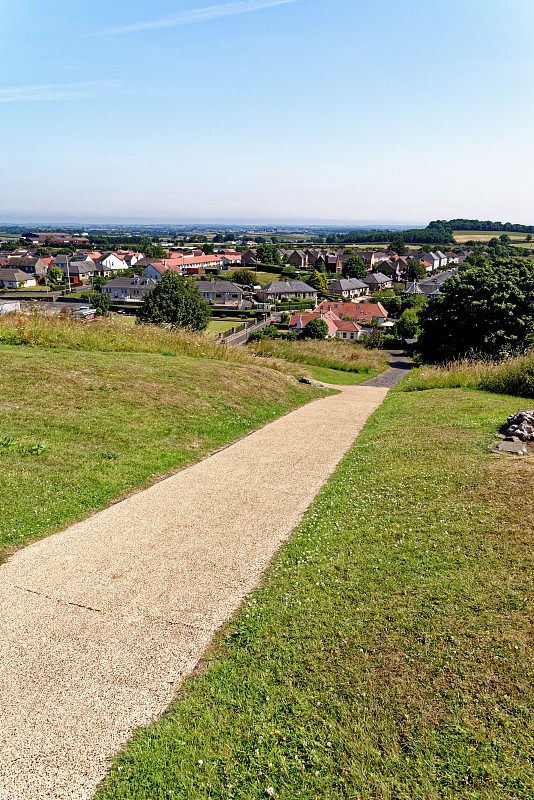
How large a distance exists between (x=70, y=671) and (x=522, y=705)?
435cm

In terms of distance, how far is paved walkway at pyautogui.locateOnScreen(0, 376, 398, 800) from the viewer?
4344 mm

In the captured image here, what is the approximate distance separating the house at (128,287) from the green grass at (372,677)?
87.1m

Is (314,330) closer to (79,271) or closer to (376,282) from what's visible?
(376,282)

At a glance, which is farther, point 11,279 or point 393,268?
point 393,268

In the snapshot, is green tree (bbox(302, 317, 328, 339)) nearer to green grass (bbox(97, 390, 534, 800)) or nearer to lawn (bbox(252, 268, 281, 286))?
green grass (bbox(97, 390, 534, 800))

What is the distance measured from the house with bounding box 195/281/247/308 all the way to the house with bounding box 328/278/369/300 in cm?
2738

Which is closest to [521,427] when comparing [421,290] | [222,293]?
[222,293]

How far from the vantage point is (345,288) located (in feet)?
349

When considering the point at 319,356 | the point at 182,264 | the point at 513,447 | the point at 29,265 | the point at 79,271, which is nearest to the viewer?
the point at 513,447

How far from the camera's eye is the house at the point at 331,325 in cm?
6322

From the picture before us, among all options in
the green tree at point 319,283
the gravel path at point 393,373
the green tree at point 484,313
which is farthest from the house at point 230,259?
the green tree at point 484,313

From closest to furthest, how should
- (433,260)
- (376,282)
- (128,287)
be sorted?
(128,287), (376,282), (433,260)

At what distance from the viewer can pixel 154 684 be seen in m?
5.00

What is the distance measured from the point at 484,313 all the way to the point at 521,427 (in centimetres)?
2209
